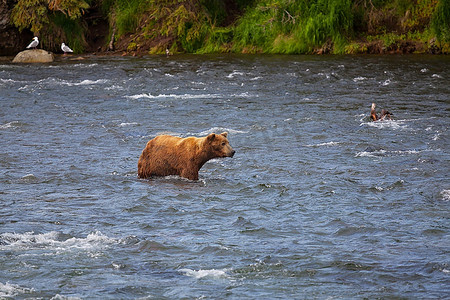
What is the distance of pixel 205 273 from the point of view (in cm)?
805

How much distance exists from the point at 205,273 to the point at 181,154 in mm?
4612

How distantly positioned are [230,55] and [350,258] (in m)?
28.5

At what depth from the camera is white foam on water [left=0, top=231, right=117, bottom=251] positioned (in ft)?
29.2

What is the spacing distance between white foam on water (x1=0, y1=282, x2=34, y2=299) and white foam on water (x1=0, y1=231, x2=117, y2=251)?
122 centimetres

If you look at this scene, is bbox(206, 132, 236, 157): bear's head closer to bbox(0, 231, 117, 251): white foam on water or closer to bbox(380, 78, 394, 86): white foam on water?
bbox(0, 231, 117, 251): white foam on water

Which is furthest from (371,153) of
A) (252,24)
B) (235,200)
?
(252,24)

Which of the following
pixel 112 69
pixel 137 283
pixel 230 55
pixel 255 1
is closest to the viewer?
pixel 137 283

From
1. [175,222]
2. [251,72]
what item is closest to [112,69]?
[251,72]

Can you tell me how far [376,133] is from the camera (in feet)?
55.7

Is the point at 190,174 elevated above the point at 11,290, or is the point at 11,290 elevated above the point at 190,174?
the point at 11,290

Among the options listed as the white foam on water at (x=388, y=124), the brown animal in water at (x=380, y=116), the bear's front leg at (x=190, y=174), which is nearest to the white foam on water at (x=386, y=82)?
the brown animal in water at (x=380, y=116)

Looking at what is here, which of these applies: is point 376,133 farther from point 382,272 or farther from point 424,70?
point 424,70

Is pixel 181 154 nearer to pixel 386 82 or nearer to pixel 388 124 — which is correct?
pixel 388 124

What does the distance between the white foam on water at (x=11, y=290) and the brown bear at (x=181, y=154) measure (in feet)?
16.9
